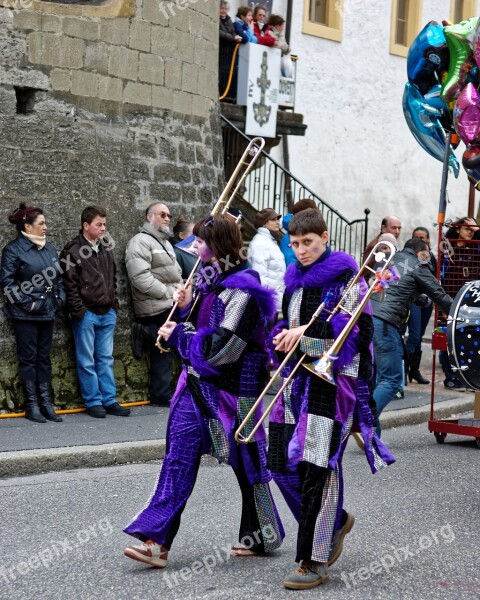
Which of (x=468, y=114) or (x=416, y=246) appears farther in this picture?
(x=416, y=246)

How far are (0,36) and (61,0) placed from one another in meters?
0.79

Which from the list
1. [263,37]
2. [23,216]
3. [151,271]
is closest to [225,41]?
[263,37]

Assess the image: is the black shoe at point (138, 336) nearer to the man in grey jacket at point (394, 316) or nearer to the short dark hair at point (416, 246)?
the man in grey jacket at point (394, 316)

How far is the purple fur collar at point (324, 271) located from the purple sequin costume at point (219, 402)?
0.88 feet

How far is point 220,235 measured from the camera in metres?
6.12

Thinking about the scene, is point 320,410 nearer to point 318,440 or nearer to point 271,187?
point 318,440

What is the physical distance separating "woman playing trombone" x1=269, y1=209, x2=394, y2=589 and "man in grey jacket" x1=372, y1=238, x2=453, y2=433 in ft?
13.0

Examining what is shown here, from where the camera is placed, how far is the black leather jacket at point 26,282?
1003 cm

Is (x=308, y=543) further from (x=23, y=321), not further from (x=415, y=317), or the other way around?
(x=415, y=317)

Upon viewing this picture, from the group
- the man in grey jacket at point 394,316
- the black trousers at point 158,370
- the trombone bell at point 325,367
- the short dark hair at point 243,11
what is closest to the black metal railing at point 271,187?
the short dark hair at point 243,11

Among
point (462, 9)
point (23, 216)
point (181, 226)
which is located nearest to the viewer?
point (23, 216)

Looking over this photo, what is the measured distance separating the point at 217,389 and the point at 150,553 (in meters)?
0.87

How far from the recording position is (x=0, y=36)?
10.3 metres

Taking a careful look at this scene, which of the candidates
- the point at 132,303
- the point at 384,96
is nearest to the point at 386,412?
the point at 132,303
